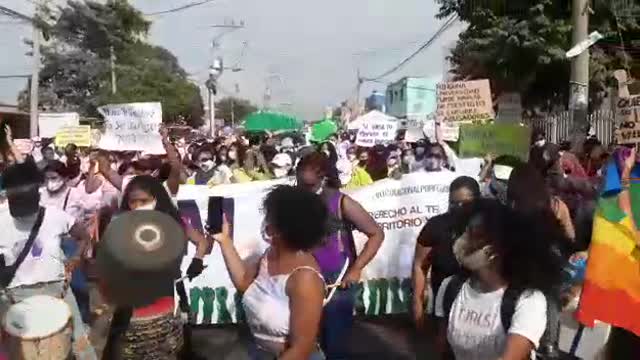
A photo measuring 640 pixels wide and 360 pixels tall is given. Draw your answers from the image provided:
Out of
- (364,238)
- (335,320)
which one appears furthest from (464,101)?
(335,320)

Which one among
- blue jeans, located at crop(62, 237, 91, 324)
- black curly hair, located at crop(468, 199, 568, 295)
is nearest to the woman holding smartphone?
black curly hair, located at crop(468, 199, 568, 295)

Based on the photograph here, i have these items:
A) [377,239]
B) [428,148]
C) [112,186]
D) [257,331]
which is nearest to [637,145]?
[377,239]

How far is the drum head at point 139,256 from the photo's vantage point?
3.30 meters

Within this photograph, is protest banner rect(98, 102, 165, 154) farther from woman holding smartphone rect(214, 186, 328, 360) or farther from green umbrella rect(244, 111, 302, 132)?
green umbrella rect(244, 111, 302, 132)

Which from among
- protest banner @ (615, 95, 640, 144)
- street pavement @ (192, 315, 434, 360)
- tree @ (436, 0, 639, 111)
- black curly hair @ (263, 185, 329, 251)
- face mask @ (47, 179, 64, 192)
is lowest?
street pavement @ (192, 315, 434, 360)

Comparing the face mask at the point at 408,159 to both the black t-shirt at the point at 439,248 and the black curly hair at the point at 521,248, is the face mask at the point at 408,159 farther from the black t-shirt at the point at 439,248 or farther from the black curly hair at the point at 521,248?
the black curly hair at the point at 521,248

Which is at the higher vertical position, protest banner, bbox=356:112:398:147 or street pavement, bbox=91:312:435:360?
protest banner, bbox=356:112:398:147

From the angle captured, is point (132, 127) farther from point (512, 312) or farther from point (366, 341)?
point (512, 312)

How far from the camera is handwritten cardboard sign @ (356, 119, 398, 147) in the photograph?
16609 millimetres

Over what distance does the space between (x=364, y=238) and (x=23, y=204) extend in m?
3.49

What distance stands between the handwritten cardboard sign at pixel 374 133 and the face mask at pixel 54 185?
26.3ft

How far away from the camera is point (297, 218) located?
11.9 feet

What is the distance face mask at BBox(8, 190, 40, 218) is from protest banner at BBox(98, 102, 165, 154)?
4.92 meters

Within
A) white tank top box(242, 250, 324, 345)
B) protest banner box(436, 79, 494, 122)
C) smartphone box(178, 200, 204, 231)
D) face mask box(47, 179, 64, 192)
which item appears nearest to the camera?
white tank top box(242, 250, 324, 345)
